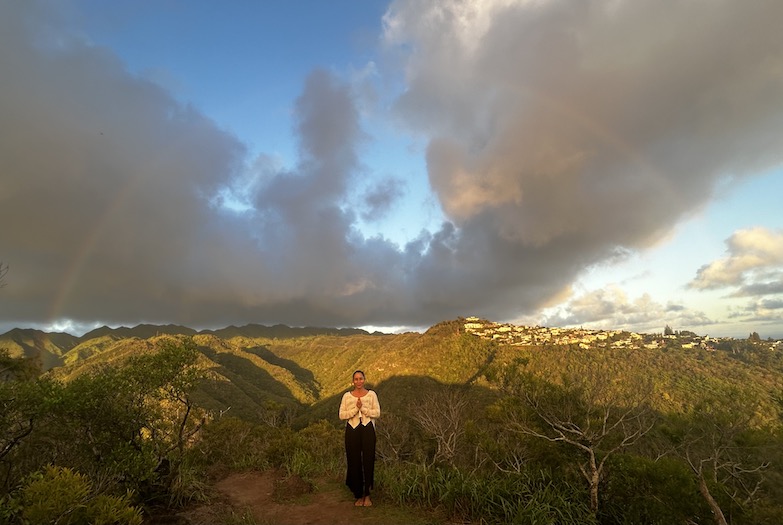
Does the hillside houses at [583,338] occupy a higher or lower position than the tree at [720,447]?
higher

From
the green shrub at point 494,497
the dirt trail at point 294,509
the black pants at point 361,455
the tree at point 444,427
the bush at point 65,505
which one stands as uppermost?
the bush at point 65,505

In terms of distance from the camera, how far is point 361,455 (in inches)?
287

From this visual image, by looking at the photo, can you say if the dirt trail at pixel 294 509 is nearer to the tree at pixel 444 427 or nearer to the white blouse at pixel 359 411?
the white blouse at pixel 359 411

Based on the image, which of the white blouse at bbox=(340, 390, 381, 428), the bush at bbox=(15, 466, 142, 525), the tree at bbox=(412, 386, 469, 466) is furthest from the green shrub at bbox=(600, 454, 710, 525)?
the bush at bbox=(15, 466, 142, 525)

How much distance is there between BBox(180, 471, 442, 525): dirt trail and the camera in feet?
22.0

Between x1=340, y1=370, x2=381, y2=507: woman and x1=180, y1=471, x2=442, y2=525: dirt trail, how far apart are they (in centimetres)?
47

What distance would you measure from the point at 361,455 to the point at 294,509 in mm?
1939

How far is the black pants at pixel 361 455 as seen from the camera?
283 inches

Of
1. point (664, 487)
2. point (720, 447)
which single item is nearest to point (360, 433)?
point (664, 487)

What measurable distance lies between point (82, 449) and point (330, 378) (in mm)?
199894

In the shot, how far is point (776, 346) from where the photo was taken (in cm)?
12281

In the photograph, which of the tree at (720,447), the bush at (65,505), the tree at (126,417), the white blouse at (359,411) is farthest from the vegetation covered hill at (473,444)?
the bush at (65,505)

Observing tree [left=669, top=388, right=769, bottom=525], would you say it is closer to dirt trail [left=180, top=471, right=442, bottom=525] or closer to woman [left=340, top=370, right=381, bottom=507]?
dirt trail [left=180, top=471, right=442, bottom=525]

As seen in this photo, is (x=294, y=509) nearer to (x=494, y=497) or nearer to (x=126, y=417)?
(x=126, y=417)
